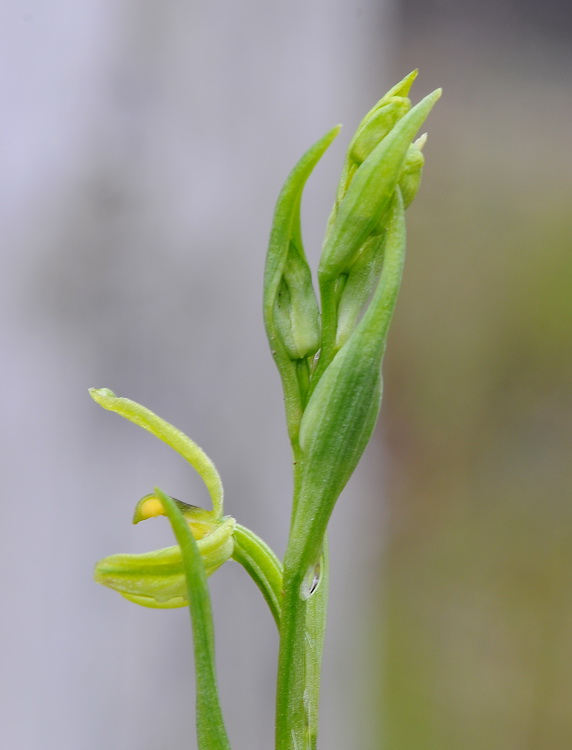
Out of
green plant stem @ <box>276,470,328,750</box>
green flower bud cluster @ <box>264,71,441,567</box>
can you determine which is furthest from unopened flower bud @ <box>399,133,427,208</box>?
green plant stem @ <box>276,470,328,750</box>

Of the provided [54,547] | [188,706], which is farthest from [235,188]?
[188,706]

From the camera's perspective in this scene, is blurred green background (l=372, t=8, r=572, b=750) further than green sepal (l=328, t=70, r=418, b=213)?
Yes

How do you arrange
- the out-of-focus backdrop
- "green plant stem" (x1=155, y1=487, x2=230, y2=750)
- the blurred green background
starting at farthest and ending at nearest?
the blurred green background < the out-of-focus backdrop < "green plant stem" (x1=155, y1=487, x2=230, y2=750)

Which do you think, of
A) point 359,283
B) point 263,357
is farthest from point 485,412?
point 359,283

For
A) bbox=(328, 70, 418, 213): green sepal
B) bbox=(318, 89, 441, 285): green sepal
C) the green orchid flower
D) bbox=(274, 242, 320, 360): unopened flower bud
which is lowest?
the green orchid flower

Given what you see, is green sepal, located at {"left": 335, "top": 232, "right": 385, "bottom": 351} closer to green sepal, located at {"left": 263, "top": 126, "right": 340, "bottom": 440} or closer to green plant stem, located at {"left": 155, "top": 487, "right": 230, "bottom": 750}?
green sepal, located at {"left": 263, "top": 126, "right": 340, "bottom": 440}

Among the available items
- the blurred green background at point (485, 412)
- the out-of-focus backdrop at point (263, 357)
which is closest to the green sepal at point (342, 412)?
the out-of-focus backdrop at point (263, 357)

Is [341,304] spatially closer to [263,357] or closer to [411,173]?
[411,173]

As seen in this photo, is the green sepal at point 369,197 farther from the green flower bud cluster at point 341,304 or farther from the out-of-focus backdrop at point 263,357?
the out-of-focus backdrop at point 263,357
